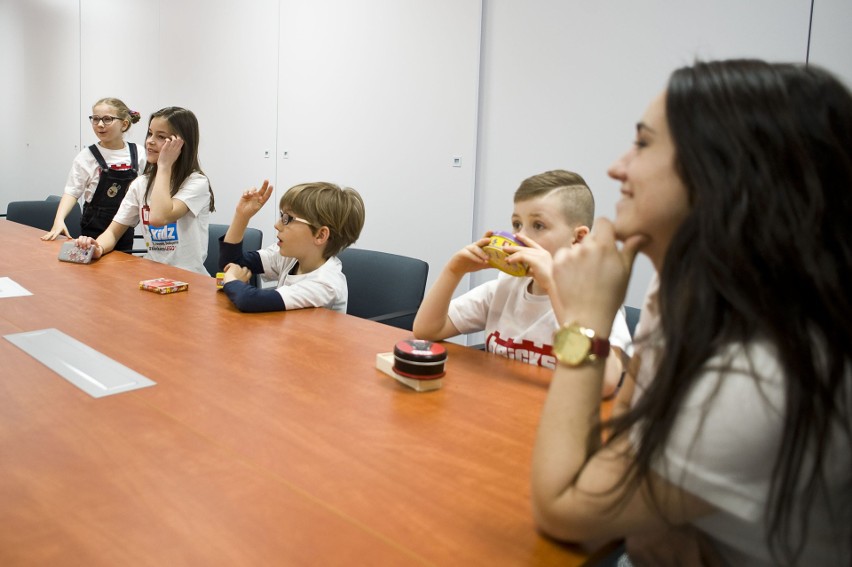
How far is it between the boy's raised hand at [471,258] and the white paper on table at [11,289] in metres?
1.47

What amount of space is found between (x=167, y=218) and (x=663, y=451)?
275 centimetres

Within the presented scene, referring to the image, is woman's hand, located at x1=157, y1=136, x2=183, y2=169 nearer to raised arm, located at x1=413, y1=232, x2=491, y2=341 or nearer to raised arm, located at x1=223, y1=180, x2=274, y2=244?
raised arm, located at x1=223, y1=180, x2=274, y2=244

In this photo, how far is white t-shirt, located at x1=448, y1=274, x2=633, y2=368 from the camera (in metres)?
1.76

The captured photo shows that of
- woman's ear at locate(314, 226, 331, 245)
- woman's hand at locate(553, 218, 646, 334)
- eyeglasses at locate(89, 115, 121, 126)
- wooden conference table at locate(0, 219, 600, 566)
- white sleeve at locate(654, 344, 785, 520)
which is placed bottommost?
wooden conference table at locate(0, 219, 600, 566)

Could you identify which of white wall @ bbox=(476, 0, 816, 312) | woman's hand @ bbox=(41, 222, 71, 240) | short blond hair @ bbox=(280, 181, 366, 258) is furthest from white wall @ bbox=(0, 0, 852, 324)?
woman's hand @ bbox=(41, 222, 71, 240)

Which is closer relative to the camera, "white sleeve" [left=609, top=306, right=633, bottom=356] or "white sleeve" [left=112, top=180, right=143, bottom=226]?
"white sleeve" [left=609, top=306, right=633, bottom=356]

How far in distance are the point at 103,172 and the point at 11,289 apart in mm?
1727

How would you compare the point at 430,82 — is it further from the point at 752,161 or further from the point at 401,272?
the point at 752,161

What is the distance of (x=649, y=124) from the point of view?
0.85 metres

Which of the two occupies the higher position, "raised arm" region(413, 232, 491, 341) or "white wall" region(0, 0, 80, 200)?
"white wall" region(0, 0, 80, 200)

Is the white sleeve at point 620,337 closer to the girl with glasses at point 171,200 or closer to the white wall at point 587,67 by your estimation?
the white wall at point 587,67

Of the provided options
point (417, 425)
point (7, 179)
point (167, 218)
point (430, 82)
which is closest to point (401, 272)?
point (167, 218)

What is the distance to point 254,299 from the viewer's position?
1988mm

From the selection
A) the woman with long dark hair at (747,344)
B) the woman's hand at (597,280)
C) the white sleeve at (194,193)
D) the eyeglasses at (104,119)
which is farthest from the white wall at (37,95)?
the woman with long dark hair at (747,344)
